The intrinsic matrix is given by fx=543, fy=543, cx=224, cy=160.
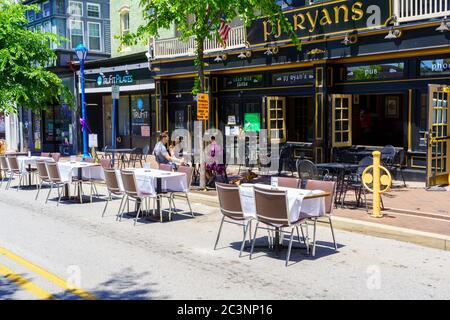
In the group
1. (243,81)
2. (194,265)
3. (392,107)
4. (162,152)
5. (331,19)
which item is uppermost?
(331,19)

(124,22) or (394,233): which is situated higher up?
(124,22)

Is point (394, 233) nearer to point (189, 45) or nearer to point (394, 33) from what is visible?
point (394, 33)

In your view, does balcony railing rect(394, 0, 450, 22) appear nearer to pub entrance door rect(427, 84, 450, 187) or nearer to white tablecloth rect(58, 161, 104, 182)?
pub entrance door rect(427, 84, 450, 187)

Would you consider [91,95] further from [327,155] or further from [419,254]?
[419,254]

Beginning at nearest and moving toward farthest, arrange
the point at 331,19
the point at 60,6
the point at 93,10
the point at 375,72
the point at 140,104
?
the point at 375,72 → the point at 331,19 → the point at 140,104 → the point at 60,6 → the point at 93,10

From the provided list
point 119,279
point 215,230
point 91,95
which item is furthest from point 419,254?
point 91,95

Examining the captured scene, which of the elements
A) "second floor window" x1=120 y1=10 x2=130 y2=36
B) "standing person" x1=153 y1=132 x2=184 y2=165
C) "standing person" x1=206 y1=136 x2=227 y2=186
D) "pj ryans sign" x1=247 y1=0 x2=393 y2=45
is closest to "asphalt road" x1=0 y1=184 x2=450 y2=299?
"standing person" x1=206 y1=136 x2=227 y2=186

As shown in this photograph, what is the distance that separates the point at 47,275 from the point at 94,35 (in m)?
27.1

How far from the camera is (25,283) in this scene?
6512mm

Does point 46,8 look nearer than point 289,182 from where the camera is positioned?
No

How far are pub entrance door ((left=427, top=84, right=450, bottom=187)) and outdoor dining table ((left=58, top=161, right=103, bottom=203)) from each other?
26.7 ft

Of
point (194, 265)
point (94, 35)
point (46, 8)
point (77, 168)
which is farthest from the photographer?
point (94, 35)

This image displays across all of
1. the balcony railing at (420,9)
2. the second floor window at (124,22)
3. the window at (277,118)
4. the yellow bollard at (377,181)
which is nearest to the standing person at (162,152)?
the window at (277,118)

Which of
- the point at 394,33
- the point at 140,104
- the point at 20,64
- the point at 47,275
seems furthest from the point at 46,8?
the point at 47,275
